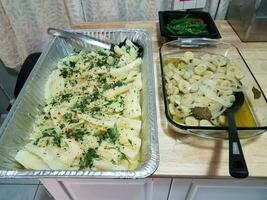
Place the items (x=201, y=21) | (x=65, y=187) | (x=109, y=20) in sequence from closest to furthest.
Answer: (x=65, y=187) < (x=201, y=21) < (x=109, y=20)

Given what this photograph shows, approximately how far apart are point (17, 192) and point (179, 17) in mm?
1184

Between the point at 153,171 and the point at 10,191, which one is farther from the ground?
the point at 153,171

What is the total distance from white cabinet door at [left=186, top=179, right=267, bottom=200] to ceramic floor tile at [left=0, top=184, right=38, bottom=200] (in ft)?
3.00

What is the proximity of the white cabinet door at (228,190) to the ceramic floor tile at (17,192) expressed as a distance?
0.92 m

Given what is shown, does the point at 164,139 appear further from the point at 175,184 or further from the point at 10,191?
the point at 10,191

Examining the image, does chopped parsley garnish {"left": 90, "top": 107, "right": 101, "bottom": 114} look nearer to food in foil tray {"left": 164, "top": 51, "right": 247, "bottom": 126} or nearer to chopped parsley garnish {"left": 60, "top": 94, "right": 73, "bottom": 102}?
chopped parsley garnish {"left": 60, "top": 94, "right": 73, "bottom": 102}

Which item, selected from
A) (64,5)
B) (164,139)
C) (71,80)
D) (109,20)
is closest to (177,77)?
(164,139)

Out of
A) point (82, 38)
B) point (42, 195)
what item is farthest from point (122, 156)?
point (42, 195)

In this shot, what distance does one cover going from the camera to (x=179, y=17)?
90 cm

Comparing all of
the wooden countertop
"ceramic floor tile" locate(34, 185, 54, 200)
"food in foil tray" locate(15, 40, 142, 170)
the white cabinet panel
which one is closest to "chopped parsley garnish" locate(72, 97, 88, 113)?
"food in foil tray" locate(15, 40, 142, 170)

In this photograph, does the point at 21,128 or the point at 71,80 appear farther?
the point at 71,80

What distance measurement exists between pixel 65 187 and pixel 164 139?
1.00 feet

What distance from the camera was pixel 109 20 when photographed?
99cm

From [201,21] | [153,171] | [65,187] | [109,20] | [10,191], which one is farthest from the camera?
[10,191]
